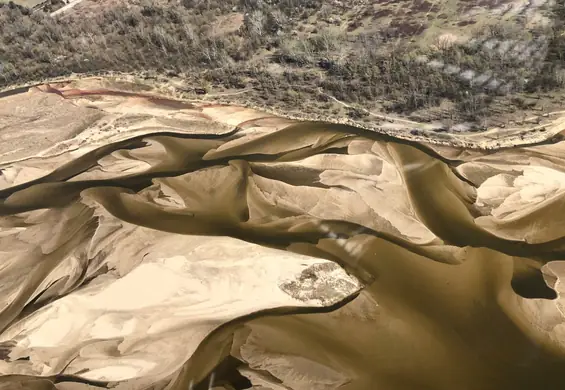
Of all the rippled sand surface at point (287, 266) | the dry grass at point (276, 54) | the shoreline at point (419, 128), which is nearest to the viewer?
the rippled sand surface at point (287, 266)

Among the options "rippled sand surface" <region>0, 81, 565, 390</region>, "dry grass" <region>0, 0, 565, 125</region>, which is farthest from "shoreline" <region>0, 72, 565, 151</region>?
"dry grass" <region>0, 0, 565, 125</region>

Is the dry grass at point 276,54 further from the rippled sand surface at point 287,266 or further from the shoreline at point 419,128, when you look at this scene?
the rippled sand surface at point 287,266

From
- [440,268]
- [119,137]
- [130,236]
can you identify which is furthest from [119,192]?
[440,268]

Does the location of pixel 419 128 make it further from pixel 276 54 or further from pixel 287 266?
pixel 276 54

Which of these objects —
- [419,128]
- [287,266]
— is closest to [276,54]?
[419,128]

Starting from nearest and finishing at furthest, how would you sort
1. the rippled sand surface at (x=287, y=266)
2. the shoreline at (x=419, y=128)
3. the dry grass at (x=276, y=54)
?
the rippled sand surface at (x=287, y=266)
the shoreline at (x=419, y=128)
the dry grass at (x=276, y=54)

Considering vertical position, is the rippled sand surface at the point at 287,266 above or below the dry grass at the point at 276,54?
below

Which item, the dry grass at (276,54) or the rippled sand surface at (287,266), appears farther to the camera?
the dry grass at (276,54)

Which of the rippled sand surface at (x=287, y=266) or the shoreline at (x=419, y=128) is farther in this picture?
the shoreline at (x=419, y=128)

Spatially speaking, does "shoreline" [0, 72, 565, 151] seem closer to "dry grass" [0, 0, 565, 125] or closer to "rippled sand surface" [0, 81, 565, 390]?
"rippled sand surface" [0, 81, 565, 390]

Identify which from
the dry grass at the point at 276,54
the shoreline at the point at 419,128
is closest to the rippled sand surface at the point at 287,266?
the shoreline at the point at 419,128
